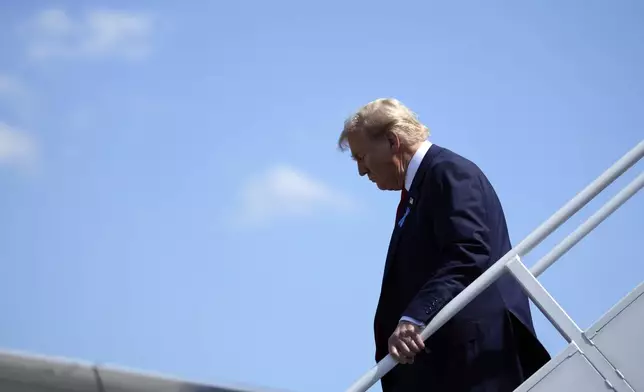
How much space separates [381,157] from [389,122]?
0.54ft

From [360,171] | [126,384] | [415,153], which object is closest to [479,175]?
[415,153]

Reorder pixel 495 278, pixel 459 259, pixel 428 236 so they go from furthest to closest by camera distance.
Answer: pixel 428 236 → pixel 459 259 → pixel 495 278

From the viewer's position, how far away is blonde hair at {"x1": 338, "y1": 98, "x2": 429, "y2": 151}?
13.2ft

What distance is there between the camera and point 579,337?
3020mm

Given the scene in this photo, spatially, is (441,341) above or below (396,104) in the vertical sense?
below

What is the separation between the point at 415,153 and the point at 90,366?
6.03 feet

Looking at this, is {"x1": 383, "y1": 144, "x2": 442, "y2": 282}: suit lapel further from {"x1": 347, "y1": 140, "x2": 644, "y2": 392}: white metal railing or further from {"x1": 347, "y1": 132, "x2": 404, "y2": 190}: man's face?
{"x1": 347, "y1": 140, "x2": 644, "y2": 392}: white metal railing

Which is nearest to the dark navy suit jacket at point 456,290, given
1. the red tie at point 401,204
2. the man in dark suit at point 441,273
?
the man in dark suit at point 441,273

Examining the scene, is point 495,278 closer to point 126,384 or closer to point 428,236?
point 428,236

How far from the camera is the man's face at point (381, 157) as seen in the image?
4035mm

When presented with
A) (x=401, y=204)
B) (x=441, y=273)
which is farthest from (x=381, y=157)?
(x=441, y=273)

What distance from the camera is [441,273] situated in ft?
11.5

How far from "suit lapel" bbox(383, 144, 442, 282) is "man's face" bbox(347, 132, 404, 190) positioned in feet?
0.47

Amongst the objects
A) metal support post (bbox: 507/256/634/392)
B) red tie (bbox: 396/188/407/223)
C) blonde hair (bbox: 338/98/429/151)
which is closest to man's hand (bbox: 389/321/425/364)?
metal support post (bbox: 507/256/634/392)
